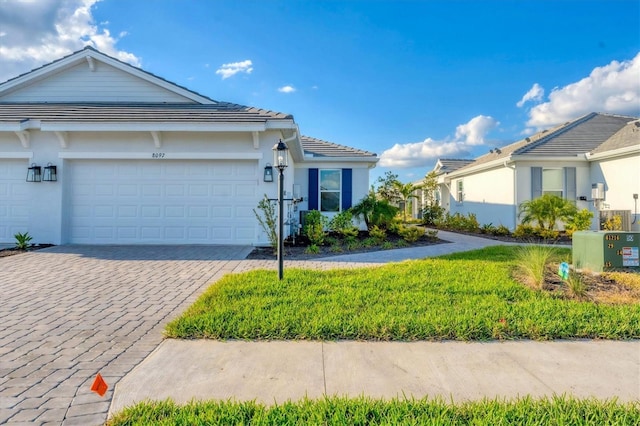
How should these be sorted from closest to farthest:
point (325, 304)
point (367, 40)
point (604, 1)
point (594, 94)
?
1. point (325, 304)
2. point (604, 1)
3. point (367, 40)
4. point (594, 94)

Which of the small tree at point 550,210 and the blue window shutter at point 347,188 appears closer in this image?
the small tree at point 550,210

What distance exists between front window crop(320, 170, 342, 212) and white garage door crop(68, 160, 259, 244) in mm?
4164

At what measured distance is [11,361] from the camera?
2.90 m

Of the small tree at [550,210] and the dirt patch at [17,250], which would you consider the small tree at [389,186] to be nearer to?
the small tree at [550,210]

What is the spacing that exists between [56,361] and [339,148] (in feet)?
39.2

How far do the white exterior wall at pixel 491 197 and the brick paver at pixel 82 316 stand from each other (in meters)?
10.0

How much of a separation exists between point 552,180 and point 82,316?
1615 centimetres

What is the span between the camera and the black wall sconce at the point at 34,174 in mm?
9252

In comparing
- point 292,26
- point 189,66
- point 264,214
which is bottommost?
point 264,214

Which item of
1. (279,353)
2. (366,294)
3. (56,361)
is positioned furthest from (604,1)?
(56,361)

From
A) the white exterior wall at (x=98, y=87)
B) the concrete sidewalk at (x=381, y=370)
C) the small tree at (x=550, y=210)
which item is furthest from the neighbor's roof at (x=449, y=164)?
the concrete sidewalk at (x=381, y=370)

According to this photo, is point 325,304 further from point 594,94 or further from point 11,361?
point 594,94

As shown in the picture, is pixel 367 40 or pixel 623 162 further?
pixel 623 162

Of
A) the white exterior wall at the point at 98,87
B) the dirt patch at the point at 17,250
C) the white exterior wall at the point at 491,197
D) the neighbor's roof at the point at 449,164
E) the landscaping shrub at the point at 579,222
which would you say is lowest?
the dirt patch at the point at 17,250
